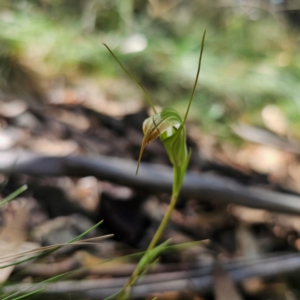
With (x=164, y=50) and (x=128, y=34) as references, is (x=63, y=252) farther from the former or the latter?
(x=128, y=34)

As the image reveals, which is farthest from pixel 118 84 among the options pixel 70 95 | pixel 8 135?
pixel 8 135

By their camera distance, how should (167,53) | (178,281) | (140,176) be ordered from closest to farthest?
(178,281) < (140,176) < (167,53)

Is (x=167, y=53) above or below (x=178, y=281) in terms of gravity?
below

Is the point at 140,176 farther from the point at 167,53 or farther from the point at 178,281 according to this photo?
the point at 167,53

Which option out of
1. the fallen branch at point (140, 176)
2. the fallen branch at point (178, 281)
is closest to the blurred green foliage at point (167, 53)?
the fallen branch at point (140, 176)

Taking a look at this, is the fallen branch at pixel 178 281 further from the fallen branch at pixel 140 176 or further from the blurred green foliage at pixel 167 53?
the blurred green foliage at pixel 167 53

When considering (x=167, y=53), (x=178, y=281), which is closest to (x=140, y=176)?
(x=178, y=281)

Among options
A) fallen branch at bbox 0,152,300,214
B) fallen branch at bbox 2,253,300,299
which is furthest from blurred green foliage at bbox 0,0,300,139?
fallen branch at bbox 2,253,300,299
